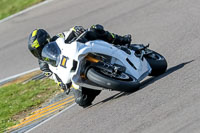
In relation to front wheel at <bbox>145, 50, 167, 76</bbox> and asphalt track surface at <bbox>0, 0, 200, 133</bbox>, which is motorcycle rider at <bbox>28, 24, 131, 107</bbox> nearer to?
asphalt track surface at <bbox>0, 0, 200, 133</bbox>

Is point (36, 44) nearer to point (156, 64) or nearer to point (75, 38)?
point (75, 38)

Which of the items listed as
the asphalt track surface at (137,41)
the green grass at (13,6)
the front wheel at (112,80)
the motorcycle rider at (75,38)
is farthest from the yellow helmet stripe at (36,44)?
the green grass at (13,6)

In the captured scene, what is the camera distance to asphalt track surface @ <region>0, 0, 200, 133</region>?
6.87 m

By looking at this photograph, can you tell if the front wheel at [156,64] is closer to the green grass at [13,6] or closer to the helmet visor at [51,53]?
the helmet visor at [51,53]

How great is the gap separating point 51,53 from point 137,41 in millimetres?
4567

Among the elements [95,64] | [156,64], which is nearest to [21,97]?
[156,64]

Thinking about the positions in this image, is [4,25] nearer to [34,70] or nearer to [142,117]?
[34,70]

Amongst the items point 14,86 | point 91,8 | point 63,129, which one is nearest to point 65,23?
point 91,8

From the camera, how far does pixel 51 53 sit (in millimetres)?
8289

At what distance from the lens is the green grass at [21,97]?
10.4 metres

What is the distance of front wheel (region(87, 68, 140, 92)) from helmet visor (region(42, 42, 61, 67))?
2.22 ft

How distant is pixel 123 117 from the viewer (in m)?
7.25

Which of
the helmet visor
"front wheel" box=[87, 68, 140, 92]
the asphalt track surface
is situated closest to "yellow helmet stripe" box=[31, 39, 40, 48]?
the helmet visor

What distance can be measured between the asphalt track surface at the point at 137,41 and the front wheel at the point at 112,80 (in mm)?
166
